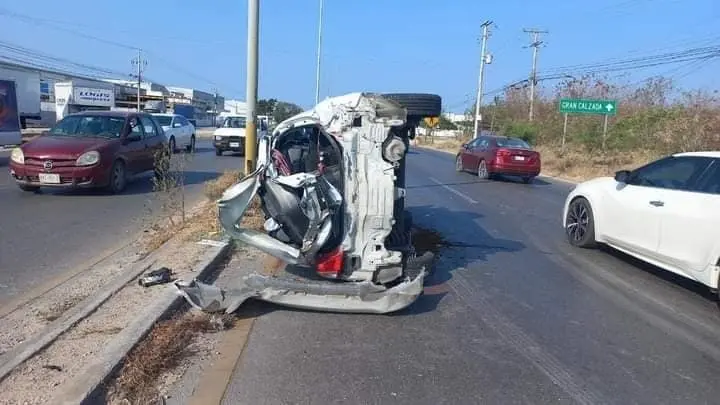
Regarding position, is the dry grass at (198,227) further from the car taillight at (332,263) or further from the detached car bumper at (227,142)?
the detached car bumper at (227,142)

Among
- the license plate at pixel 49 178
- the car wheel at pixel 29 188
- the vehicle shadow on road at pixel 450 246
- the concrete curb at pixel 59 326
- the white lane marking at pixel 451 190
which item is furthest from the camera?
the white lane marking at pixel 451 190

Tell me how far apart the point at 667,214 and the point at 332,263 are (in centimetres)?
370

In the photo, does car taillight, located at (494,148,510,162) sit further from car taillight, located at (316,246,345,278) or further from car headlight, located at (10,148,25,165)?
car taillight, located at (316,246,345,278)

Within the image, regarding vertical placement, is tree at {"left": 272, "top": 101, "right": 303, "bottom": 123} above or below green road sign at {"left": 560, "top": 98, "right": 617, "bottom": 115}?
below

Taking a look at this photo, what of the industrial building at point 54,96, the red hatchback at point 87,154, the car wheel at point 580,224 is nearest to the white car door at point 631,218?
the car wheel at point 580,224

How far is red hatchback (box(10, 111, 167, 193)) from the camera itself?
11156 mm

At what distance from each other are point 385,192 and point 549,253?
3761 mm

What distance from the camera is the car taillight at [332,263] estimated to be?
529 cm

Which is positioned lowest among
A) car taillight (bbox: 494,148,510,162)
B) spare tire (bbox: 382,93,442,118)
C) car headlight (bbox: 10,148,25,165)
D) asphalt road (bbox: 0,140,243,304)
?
asphalt road (bbox: 0,140,243,304)

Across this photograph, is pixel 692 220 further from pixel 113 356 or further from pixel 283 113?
pixel 283 113

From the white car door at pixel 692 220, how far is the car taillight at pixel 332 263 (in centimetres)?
352

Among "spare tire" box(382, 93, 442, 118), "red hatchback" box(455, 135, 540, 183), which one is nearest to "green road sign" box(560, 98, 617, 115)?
"red hatchback" box(455, 135, 540, 183)

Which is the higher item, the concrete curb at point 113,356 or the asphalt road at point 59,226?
the concrete curb at point 113,356

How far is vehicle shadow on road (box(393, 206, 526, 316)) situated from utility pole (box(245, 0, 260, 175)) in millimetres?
2997
